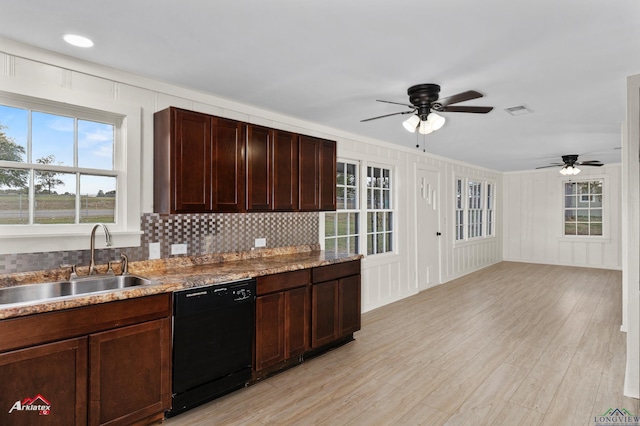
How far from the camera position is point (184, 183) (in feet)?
9.45

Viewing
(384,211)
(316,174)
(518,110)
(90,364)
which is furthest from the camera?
(384,211)

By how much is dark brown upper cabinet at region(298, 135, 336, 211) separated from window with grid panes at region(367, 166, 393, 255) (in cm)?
126

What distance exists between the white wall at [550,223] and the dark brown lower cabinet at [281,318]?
27.2 feet

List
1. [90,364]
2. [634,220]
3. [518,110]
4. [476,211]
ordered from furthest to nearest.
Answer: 1. [476,211]
2. [518,110]
3. [634,220]
4. [90,364]

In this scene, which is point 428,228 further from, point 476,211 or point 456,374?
point 456,374

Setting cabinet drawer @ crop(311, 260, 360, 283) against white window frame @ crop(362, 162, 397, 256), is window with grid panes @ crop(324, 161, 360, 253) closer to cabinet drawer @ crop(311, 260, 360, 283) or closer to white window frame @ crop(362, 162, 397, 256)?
white window frame @ crop(362, 162, 397, 256)

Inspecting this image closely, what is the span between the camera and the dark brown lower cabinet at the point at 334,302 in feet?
Result: 11.5

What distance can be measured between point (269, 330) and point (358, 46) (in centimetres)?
231

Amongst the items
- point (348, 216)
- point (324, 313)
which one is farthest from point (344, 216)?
point (324, 313)

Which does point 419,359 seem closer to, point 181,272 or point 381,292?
point 381,292

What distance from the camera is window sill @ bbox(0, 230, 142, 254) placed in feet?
7.72

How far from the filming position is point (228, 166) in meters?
3.16

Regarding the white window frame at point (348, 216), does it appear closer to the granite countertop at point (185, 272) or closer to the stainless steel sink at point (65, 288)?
the granite countertop at point (185, 272)

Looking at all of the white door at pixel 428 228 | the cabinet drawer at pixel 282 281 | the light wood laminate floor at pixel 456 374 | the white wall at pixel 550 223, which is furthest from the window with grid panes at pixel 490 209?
the cabinet drawer at pixel 282 281
